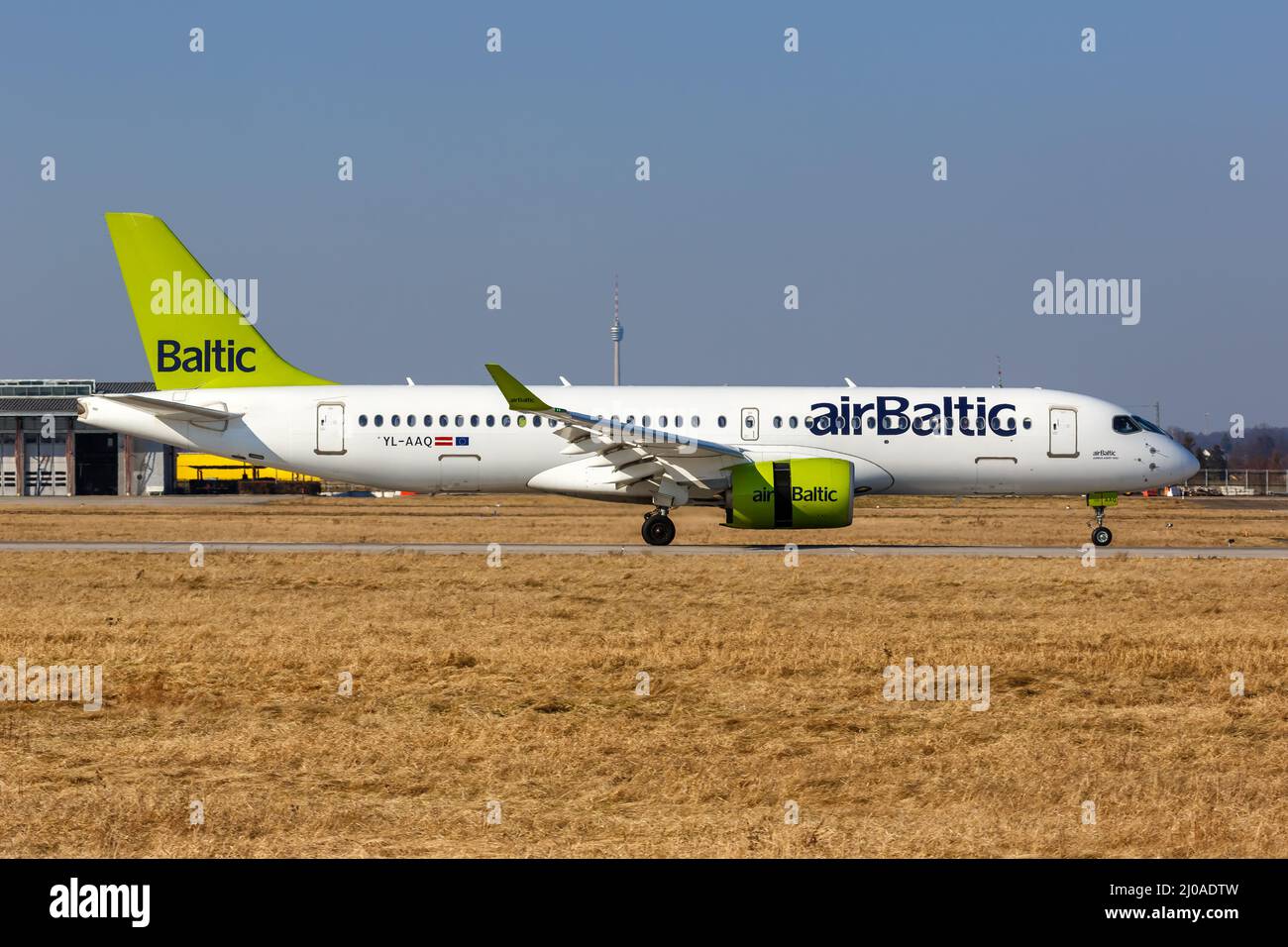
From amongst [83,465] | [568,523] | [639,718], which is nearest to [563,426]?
[568,523]

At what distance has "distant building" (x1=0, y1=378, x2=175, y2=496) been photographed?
299ft

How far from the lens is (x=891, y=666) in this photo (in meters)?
16.4

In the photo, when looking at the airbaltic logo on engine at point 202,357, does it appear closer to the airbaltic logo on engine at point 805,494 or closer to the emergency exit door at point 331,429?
the emergency exit door at point 331,429

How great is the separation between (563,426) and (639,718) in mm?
19316

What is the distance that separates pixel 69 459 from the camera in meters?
91.4

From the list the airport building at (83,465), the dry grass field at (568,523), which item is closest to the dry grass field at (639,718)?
the dry grass field at (568,523)

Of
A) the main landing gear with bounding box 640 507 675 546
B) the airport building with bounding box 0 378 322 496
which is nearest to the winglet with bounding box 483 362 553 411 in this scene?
the main landing gear with bounding box 640 507 675 546

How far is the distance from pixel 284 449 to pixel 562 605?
1444 cm

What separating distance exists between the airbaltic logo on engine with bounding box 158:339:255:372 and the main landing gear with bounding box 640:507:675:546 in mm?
11054

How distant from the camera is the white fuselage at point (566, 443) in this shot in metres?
33.7

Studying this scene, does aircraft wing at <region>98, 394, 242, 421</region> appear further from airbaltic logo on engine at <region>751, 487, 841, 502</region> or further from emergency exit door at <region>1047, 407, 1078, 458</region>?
emergency exit door at <region>1047, 407, 1078, 458</region>
